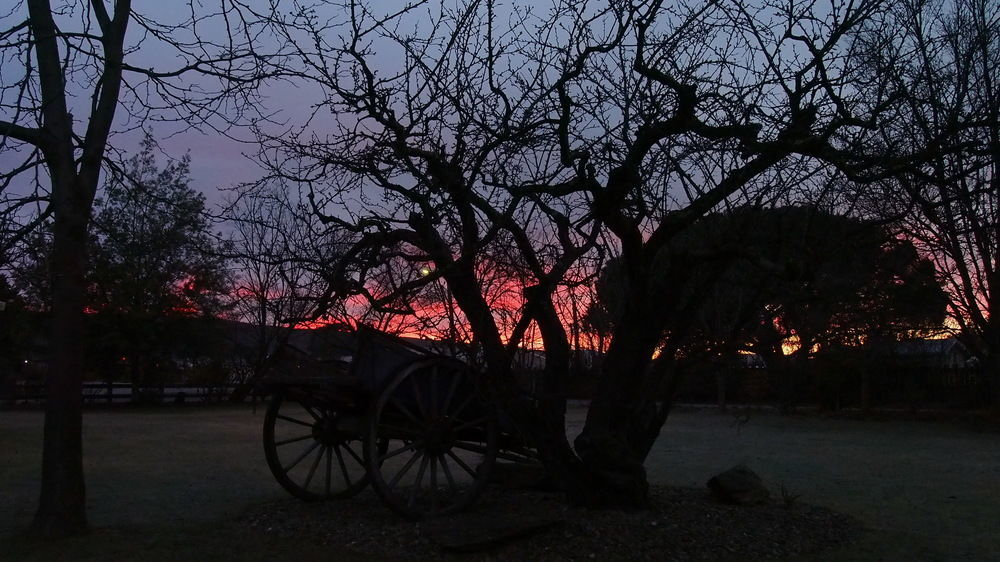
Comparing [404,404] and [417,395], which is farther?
[404,404]

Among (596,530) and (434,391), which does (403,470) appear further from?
(596,530)

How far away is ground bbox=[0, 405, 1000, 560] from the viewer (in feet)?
26.6

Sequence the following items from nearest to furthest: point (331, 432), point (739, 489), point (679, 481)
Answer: point (739, 489)
point (331, 432)
point (679, 481)

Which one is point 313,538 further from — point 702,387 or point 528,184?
point 702,387

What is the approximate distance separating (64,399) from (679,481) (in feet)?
25.7

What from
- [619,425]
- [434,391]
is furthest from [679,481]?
[434,391]

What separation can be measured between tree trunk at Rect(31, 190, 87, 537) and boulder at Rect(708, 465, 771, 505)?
20.3 feet

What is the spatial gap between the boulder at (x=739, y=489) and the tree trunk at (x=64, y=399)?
20.3 ft

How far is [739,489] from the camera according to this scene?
952 centimetres

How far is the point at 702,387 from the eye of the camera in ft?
113

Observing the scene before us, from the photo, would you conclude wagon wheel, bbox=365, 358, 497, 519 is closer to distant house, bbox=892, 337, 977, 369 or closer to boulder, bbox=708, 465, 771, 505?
boulder, bbox=708, 465, 771, 505

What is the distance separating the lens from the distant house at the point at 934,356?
29688 millimetres

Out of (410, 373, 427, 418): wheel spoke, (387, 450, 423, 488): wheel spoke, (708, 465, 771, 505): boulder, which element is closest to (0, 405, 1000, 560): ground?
(387, 450, 423, 488): wheel spoke

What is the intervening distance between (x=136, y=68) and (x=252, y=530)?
4.48 m
